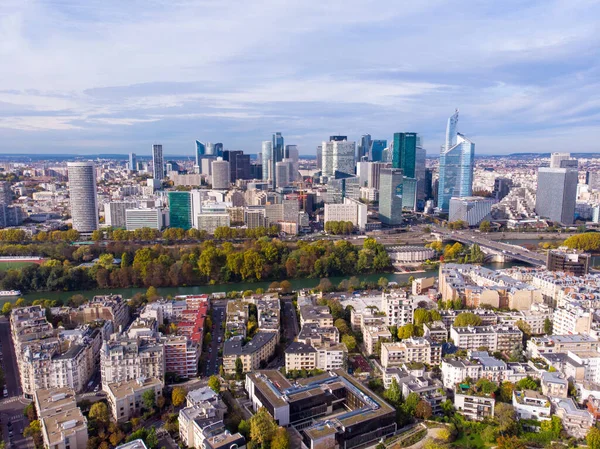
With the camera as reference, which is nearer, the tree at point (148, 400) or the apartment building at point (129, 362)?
the tree at point (148, 400)

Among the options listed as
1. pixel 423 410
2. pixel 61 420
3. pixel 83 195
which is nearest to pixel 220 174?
pixel 83 195

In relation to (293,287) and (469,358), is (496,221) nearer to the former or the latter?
(293,287)

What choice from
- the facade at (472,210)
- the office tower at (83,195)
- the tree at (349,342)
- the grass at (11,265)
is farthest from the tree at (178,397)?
the facade at (472,210)

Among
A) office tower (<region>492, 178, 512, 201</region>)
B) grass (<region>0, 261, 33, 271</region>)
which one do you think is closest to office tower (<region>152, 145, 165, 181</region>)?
grass (<region>0, 261, 33, 271</region>)

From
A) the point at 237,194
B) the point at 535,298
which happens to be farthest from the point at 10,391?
the point at 237,194

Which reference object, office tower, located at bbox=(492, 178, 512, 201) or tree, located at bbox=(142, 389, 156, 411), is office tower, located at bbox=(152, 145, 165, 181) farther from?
tree, located at bbox=(142, 389, 156, 411)

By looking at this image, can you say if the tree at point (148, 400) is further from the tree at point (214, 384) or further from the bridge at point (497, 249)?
the bridge at point (497, 249)
